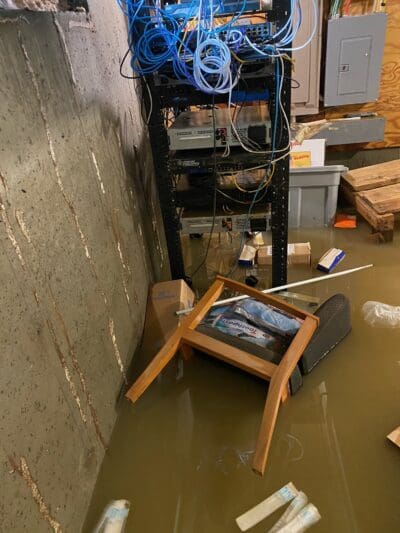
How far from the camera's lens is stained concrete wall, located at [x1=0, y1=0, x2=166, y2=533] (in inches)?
34.4

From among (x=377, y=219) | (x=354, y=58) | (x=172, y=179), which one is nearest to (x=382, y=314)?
(x=377, y=219)

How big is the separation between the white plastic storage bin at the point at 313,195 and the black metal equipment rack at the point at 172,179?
30.4 inches

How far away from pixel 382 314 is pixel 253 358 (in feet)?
2.54

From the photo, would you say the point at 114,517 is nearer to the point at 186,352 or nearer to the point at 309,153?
Answer: the point at 186,352

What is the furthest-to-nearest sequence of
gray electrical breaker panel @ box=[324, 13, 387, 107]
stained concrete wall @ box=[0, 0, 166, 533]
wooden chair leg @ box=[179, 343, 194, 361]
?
gray electrical breaker panel @ box=[324, 13, 387, 107], wooden chair leg @ box=[179, 343, 194, 361], stained concrete wall @ box=[0, 0, 166, 533]

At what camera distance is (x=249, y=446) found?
1318 mm

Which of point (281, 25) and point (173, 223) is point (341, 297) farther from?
point (281, 25)

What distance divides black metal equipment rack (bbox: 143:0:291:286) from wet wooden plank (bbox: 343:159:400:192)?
1.05m

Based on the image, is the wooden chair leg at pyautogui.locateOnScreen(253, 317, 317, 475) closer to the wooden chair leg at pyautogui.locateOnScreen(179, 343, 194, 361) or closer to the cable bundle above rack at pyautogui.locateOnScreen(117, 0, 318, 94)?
the wooden chair leg at pyautogui.locateOnScreen(179, 343, 194, 361)

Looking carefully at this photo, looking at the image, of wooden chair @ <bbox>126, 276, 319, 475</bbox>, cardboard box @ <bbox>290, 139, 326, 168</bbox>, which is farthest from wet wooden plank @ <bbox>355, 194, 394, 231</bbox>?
wooden chair @ <bbox>126, 276, 319, 475</bbox>

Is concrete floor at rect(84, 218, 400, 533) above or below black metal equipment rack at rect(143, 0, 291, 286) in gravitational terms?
below

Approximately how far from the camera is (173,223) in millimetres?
1889

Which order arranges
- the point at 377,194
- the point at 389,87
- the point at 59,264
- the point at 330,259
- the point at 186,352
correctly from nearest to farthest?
the point at 59,264, the point at 186,352, the point at 330,259, the point at 377,194, the point at 389,87

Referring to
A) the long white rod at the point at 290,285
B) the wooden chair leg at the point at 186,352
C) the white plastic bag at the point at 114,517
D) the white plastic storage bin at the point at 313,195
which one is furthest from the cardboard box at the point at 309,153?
the white plastic bag at the point at 114,517
